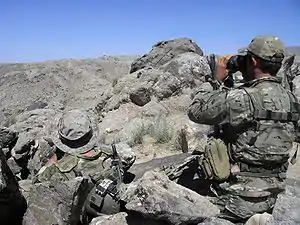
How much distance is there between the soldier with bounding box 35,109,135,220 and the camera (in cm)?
478

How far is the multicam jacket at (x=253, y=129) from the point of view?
413 cm

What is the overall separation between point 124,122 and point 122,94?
118cm

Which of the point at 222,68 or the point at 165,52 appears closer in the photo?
the point at 222,68

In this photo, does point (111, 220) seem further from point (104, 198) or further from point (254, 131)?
point (254, 131)

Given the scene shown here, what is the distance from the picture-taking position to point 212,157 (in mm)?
4398

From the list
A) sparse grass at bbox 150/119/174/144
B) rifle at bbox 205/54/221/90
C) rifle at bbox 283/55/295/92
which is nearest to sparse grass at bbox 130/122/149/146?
sparse grass at bbox 150/119/174/144

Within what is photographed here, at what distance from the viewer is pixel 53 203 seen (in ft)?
14.5

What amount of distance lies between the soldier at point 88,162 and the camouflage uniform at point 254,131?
3.75ft

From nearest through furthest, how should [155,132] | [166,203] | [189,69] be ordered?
[166,203] → [155,132] → [189,69]

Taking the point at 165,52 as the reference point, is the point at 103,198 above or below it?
below

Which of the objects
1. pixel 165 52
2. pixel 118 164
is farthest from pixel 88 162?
pixel 165 52

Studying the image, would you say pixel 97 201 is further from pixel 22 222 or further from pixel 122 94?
pixel 122 94

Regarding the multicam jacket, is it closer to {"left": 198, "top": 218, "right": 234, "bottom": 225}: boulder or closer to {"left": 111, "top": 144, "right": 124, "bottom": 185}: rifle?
{"left": 198, "top": 218, "right": 234, "bottom": 225}: boulder

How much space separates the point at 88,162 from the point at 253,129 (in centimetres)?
190
